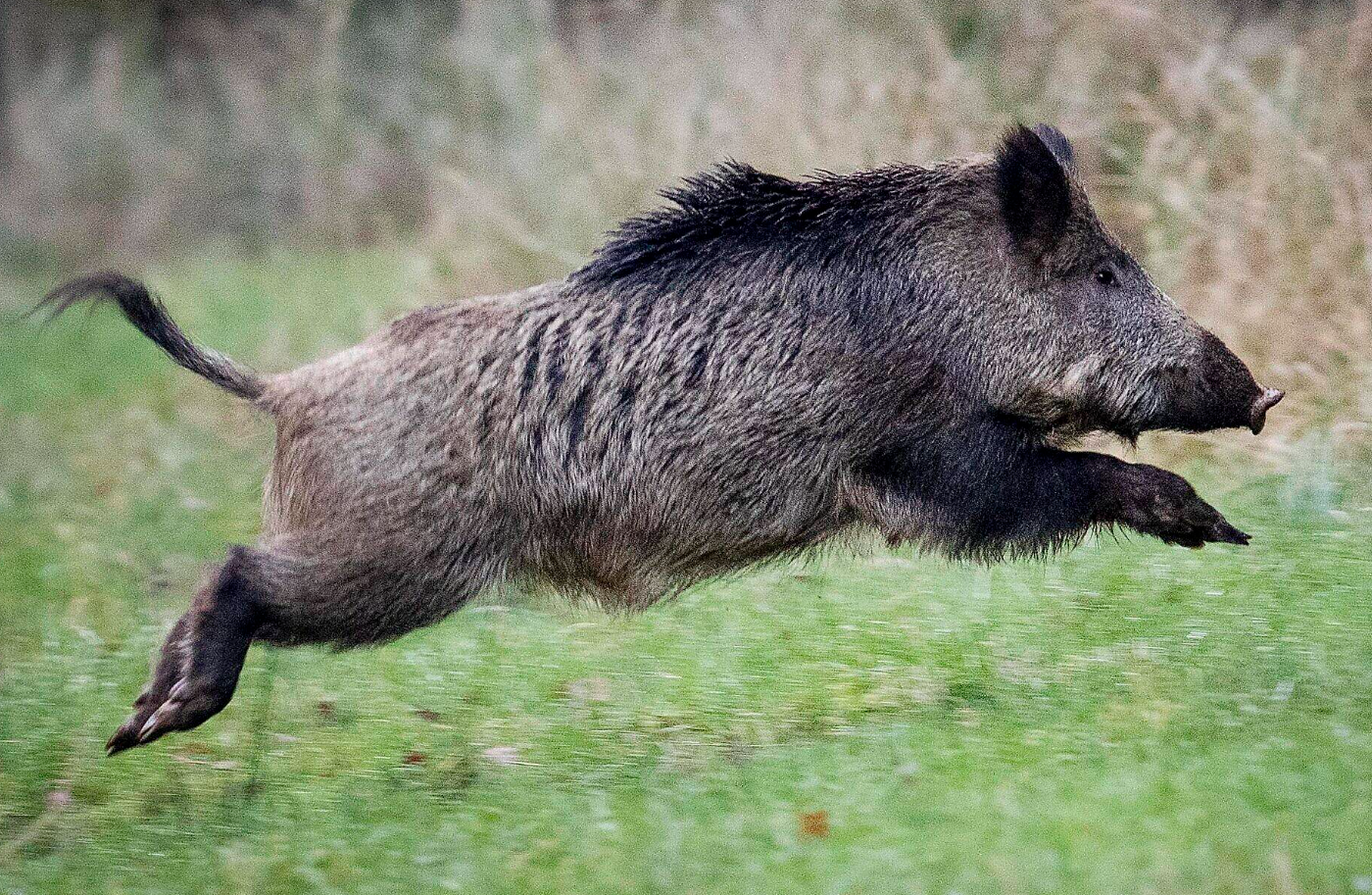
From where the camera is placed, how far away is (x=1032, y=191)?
4.36m

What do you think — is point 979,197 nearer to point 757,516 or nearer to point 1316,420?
point 757,516

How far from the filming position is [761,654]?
193 inches

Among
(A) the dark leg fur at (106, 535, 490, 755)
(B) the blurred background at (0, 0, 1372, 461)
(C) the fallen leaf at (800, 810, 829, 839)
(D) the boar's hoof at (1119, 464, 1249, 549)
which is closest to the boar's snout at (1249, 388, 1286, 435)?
(D) the boar's hoof at (1119, 464, 1249, 549)

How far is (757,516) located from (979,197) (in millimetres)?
1076

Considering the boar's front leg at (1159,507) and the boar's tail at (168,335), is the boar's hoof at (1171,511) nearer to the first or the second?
the boar's front leg at (1159,507)

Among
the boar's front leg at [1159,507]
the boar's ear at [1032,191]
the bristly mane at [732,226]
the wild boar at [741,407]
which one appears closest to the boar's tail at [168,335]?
the wild boar at [741,407]

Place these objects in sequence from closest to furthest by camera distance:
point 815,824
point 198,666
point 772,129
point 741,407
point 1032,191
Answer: point 815,824
point 198,666
point 741,407
point 1032,191
point 772,129

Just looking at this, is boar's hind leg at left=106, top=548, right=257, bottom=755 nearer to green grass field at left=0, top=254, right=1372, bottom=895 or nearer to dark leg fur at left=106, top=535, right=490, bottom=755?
dark leg fur at left=106, top=535, right=490, bottom=755

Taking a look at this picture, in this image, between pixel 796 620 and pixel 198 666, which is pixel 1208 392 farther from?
pixel 198 666

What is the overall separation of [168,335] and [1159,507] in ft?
8.97

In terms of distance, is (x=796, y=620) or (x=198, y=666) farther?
(x=796, y=620)

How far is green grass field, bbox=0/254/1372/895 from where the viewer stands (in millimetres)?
3334

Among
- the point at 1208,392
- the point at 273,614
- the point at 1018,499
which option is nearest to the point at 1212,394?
the point at 1208,392

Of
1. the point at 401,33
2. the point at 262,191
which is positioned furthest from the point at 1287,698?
the point at 262,191
